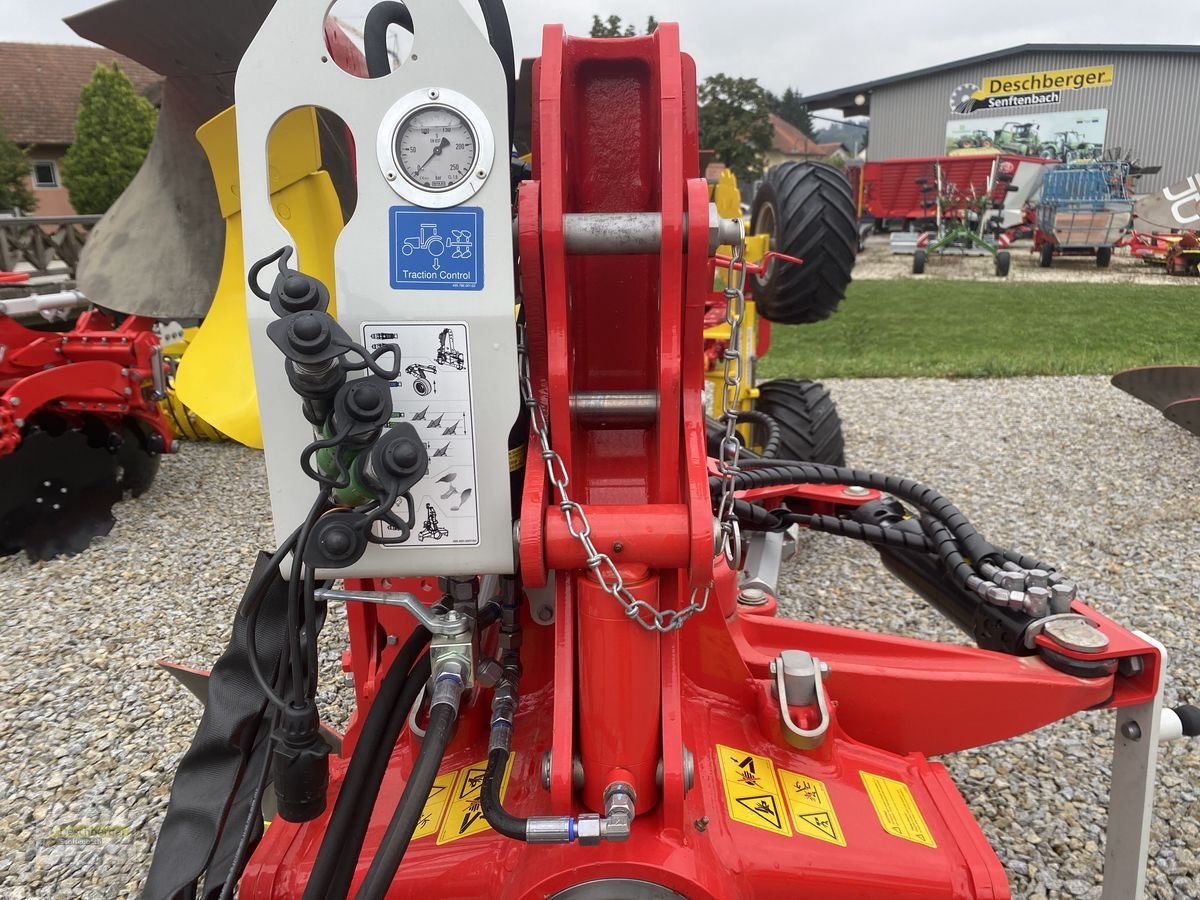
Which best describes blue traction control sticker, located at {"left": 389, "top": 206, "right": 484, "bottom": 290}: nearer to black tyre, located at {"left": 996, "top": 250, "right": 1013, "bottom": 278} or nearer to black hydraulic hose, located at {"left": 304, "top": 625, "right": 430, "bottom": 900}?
black hydraulic hose, located at {"left": 304, "top": 625, "right": 430, "bottom": 900}

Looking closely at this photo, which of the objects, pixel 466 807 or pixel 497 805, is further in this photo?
pixel 466 807

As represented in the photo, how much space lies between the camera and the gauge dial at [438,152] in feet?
4.27

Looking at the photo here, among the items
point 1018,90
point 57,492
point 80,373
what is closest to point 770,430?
point 80,373

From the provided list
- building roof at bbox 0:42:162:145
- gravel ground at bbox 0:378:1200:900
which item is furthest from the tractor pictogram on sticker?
building roof at bbox 0:42:162:145

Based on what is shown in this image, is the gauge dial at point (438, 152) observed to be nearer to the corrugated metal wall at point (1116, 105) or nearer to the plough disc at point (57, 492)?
the plough disc at point (57, 492)

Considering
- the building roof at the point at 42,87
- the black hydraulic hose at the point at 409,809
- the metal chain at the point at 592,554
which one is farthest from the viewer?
the building roof at the point at 42,87

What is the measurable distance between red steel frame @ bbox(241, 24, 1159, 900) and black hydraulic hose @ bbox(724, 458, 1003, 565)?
381 millimetres

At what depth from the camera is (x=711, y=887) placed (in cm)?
143

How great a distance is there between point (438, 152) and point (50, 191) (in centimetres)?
3601

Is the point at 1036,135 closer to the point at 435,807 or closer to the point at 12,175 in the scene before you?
the point at 12,175

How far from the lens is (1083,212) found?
18859mm

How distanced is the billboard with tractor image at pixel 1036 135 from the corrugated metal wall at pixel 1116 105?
0.29 m

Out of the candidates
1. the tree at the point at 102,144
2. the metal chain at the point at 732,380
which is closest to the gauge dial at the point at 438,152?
the metal chain at the point at 732,380

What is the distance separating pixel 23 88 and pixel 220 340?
36.5m
